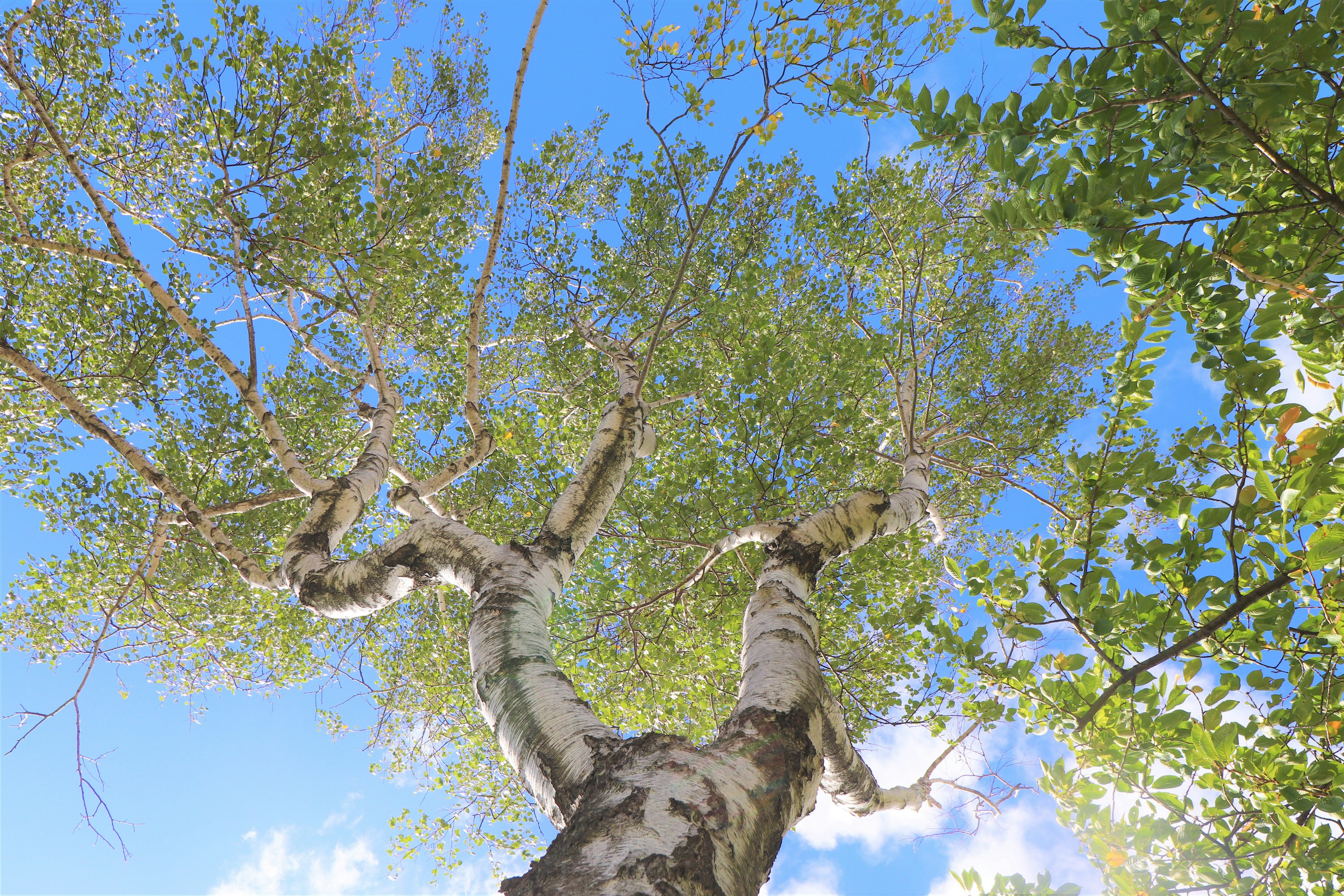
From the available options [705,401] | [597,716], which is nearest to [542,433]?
[705,401]

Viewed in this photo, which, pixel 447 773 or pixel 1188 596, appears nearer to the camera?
pixel 1188 596

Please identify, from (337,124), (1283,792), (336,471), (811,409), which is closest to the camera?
(1283,792)

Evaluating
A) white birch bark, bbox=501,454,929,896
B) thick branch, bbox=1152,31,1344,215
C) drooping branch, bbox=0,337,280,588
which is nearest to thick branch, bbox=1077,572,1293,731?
white birch bark, bbox=501,454,929,896

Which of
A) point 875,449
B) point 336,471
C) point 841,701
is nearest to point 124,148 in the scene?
point 336,471

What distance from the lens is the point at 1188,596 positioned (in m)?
2.38

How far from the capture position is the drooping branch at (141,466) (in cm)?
459

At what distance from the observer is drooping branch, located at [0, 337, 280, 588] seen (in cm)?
459

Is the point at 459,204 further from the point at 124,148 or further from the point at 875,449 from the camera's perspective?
the point at 875,449

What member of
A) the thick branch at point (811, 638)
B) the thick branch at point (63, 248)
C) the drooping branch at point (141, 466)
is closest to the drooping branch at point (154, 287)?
the thick branch at point (63, 248)

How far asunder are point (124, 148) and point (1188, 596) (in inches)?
415

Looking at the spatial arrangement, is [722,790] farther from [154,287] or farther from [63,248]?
[63,248]

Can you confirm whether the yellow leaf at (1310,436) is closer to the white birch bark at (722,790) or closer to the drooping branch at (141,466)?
the white birch bark at (722,790)

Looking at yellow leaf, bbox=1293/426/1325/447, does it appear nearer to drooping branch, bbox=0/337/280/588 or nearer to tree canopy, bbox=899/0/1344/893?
tree canopy, bbox=899/0/1344/893

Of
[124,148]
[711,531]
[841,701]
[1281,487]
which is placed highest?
[124,148]
